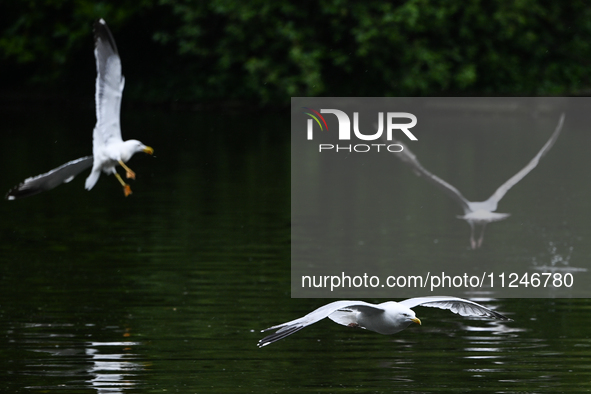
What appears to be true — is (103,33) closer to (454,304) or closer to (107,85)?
(107,85)

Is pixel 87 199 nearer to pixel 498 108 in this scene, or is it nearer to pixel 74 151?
pixel 74 151

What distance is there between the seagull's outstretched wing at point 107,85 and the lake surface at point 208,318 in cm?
241

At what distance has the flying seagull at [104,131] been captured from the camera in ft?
23.8

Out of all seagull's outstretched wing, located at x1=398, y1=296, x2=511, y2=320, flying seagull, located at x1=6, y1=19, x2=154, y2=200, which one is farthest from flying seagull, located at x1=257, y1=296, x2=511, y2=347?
flying seagull, located at x1=6, y1=19, x2=154, y2=200

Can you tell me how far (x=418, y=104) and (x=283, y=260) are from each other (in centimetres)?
2500

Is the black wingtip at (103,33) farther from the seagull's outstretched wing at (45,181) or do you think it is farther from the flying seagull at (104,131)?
the seagull's outstretched wing at (45,181)

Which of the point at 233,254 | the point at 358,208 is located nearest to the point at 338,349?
the point at 233,254

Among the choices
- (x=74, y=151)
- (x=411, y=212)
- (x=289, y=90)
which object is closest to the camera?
(x=411, y=212)

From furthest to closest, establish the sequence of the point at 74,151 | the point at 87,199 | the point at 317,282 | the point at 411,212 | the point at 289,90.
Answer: the point at 289,90 → the point at 74,151 → the point at 87,199 → the point at 411,212 → the point at 317,282

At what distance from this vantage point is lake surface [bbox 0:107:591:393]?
31.0 feet

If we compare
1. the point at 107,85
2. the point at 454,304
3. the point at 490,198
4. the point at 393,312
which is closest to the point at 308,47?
the point at 490,198

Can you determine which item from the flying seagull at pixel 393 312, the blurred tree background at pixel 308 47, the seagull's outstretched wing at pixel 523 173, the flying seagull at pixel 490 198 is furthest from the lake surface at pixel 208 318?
the blurred tree background at pixel 308 47

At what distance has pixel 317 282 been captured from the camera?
47.0ft

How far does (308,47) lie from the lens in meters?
35.2
